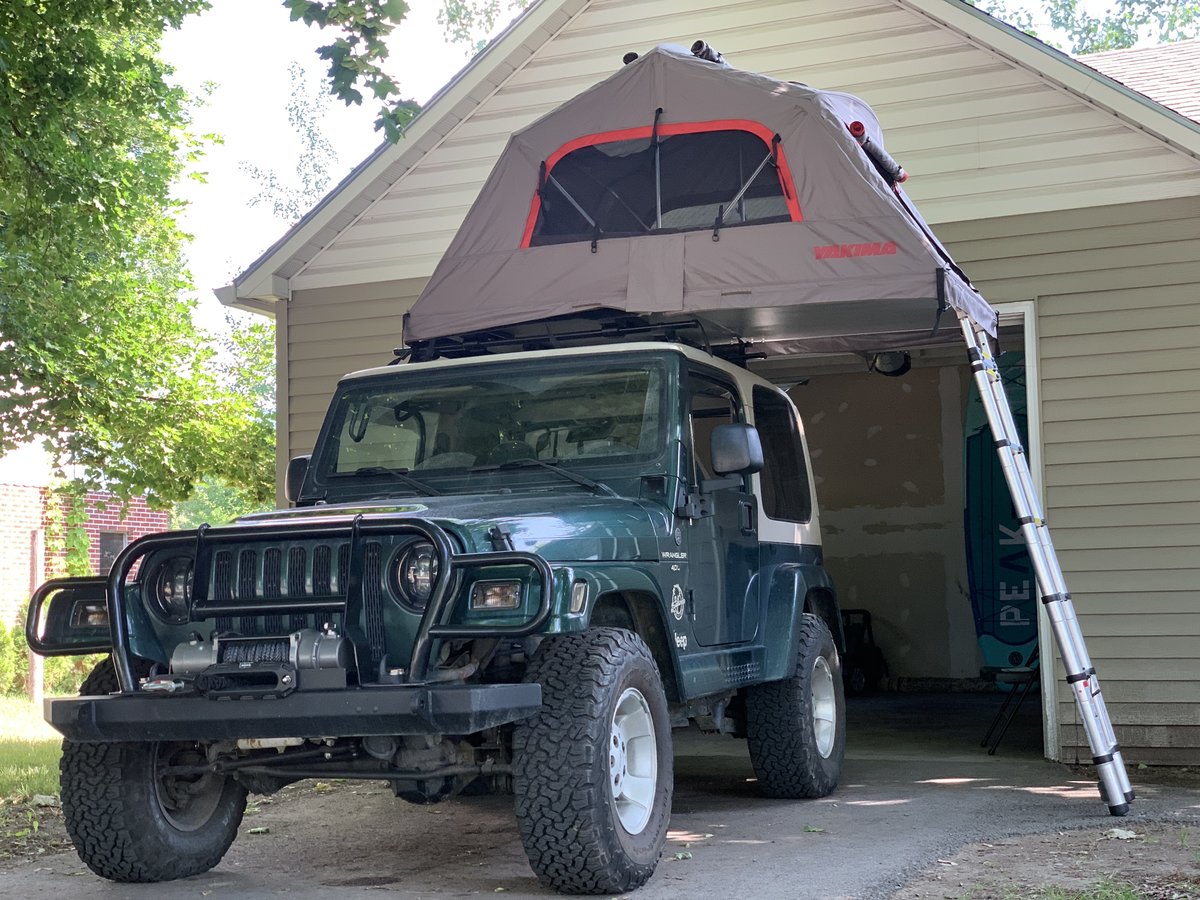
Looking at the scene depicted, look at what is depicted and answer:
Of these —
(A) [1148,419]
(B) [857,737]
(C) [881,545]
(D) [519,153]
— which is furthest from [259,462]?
(A) [1148,419]

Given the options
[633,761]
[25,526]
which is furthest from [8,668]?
[633,761]

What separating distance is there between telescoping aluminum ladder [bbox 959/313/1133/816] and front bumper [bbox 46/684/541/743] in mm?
3095

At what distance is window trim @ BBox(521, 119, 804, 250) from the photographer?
6.89 m

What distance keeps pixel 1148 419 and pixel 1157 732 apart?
5.90 ft

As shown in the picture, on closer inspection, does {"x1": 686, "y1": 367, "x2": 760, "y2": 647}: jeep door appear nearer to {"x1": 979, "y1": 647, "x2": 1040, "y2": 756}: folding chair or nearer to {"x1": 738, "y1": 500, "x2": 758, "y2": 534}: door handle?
{"x1": 738, "y1": 500, "x2": 758, "y2": 534}: door handle

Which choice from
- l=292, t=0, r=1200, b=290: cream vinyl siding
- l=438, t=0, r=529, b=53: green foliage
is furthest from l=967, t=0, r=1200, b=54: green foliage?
l=292, t=0, r=1200, b=290: cream vinyl siding

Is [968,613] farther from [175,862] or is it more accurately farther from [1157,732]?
[175,862]

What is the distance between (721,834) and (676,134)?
Result: 3.47 m

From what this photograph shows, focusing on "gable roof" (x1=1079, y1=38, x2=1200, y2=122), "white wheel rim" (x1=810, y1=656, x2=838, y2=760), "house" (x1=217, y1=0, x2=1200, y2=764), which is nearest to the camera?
"white wheel rim" (x1=810, y1=656, x2=838, y2=760)

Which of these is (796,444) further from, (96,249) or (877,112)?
(96,249)

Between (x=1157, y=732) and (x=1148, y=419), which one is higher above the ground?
(x=1148, y=419)

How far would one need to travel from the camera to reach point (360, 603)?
4777mm

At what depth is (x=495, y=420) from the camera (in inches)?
243

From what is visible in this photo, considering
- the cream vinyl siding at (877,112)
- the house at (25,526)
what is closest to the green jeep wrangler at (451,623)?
the cream vinyl siding at (877,112)
